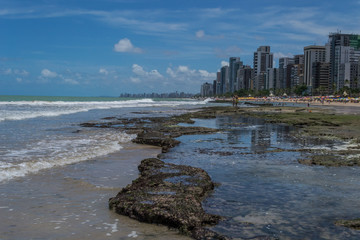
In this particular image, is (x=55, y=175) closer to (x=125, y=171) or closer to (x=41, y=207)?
(x=125, y=171)

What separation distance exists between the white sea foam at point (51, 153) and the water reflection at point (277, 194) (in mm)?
3264

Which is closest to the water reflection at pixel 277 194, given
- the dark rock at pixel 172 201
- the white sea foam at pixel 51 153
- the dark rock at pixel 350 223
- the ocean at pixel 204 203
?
the ocean at pixel 204 203

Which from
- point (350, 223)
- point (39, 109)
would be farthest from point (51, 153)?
point (39, 109)

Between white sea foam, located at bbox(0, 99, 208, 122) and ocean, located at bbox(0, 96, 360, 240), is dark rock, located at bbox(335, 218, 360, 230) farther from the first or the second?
white sea foam, located at bbox(0, 99, 208, 122)

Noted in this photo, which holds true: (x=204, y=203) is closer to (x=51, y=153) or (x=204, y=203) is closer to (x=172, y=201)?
(x=172, y=201)

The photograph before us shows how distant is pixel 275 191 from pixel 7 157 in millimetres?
9002

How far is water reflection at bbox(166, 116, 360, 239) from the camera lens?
17.5 ft

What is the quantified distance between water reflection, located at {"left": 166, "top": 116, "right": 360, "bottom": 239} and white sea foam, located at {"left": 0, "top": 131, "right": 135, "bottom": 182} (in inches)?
129

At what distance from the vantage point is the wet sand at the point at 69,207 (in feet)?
17.2

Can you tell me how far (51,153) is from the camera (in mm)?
12539

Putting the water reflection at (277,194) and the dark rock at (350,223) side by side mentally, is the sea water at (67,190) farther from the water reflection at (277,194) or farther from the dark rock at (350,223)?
the dark rock at (350,223)

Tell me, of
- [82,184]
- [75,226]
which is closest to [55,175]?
[82,184]

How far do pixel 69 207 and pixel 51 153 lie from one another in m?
6.65

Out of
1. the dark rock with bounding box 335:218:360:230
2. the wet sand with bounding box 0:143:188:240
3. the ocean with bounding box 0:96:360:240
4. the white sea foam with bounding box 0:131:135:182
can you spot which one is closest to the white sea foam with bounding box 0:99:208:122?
the white sea foam with bounding box 0:131:135:182
